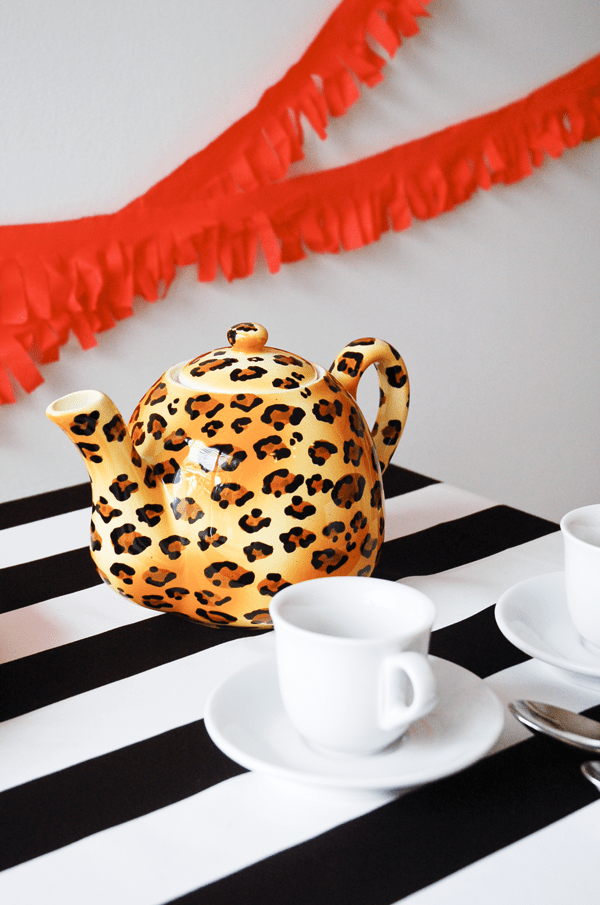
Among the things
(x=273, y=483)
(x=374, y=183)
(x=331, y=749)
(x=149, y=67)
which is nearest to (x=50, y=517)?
(x=273, y=483)

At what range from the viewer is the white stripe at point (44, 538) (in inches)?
26.2

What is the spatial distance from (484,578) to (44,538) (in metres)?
0.38

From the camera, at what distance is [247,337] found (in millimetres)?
551

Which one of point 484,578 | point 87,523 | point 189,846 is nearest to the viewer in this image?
point 189,846

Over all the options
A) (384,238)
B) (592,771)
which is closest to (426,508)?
(592,771)

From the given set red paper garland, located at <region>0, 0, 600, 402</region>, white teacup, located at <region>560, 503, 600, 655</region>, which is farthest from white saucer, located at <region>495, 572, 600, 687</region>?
red paper garland, located at <region>0, 0, 600, 402</region>

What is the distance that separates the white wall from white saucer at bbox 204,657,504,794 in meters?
0.93

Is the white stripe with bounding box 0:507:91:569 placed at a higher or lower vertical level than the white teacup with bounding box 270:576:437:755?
lower

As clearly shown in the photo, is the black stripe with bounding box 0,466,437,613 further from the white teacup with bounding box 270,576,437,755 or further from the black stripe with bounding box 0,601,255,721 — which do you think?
the white teacup with bounding box 270,576,437,755

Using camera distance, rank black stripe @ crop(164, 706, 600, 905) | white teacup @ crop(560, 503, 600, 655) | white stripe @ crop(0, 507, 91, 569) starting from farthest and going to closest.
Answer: white stripe @ crop(0, 507, 91, 569), white teacup @ crop(560, 503, 600, 655), black stripe @ crop(164, 706, 600, 905)

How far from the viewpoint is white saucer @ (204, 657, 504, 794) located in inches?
13.5

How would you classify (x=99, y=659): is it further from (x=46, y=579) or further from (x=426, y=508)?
(x=426, y=508)

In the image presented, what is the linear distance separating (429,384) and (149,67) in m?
0.79

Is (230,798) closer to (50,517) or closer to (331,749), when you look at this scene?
(331,749)
